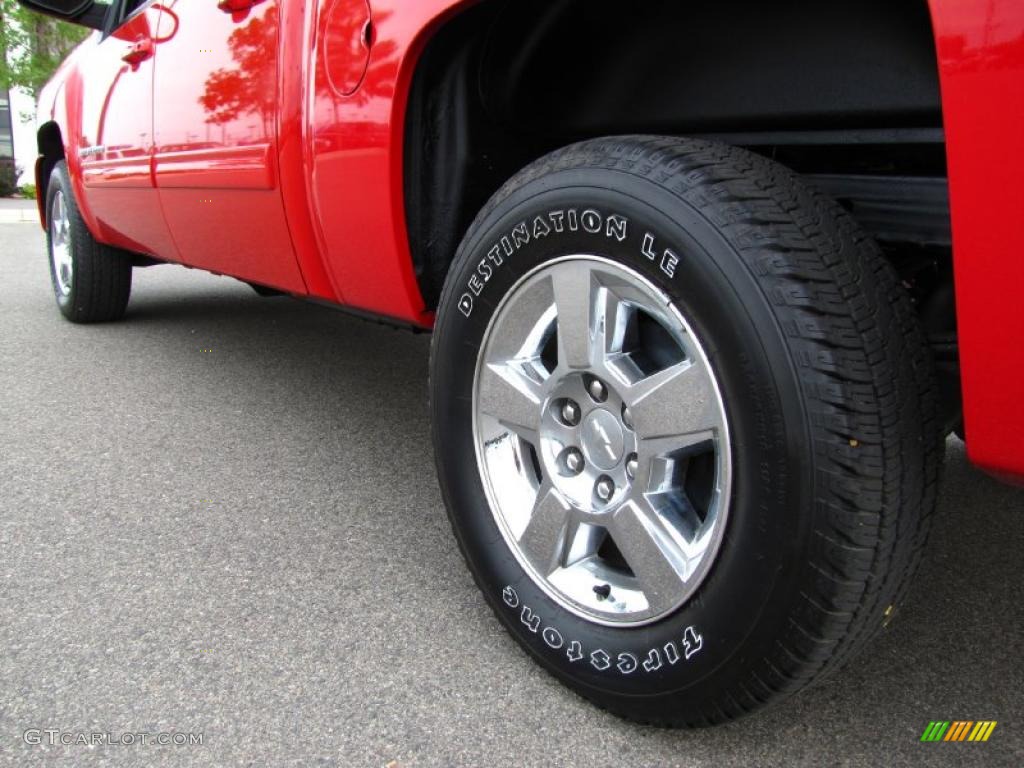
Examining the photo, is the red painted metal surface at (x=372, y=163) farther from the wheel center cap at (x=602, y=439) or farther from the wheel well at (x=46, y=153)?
the wheel well at (x=46, y=153)

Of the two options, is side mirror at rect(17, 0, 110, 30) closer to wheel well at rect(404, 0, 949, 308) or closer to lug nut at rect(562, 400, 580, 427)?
wheel well at rect(404, 0, 949, 308)

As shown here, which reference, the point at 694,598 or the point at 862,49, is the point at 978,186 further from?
the point at 694,598

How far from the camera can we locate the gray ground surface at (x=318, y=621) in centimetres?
145

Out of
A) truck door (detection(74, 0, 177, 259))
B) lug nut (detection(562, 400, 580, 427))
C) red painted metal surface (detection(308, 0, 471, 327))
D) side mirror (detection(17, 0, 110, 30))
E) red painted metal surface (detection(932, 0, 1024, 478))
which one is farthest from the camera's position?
side mirror (detection(17, 0, 110, 30))

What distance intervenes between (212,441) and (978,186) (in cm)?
244

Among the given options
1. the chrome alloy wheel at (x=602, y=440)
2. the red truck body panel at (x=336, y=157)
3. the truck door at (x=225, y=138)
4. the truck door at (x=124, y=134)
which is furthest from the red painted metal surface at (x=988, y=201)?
the truck door at (x=124, y=134)

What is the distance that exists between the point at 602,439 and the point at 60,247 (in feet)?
14.1

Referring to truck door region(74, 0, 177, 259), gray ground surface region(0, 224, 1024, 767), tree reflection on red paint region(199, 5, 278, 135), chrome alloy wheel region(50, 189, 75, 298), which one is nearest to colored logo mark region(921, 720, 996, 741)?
gray ground surface region(0, 224, 1024, 767)

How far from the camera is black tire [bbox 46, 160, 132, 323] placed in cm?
444

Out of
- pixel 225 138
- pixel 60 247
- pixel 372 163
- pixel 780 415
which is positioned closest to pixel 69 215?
pixel 60 247

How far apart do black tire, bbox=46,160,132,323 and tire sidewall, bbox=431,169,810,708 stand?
340 cm

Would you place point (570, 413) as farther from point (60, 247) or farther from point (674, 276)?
point (60, 247)

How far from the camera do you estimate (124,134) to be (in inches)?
132

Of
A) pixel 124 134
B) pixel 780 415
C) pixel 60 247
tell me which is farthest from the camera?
pixel 60 247
